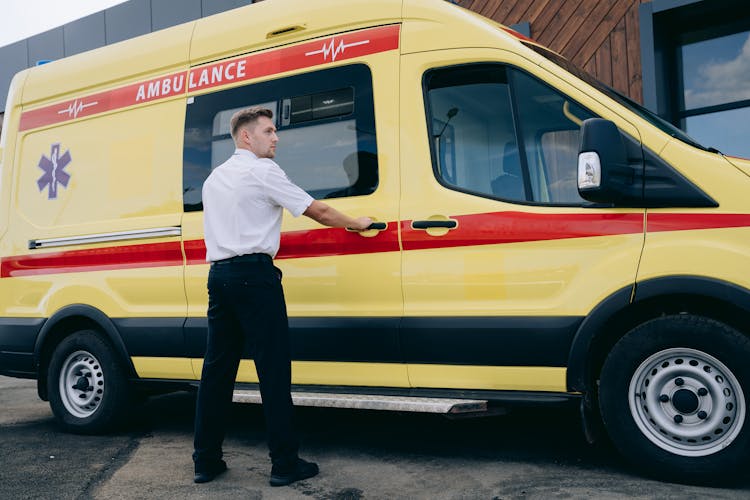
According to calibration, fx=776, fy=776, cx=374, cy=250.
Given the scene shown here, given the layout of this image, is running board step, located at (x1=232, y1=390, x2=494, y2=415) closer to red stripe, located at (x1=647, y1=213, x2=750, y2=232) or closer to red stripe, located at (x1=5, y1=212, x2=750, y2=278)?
red stripe, located at (x1=5, y1=212, x2=750, y2=278)

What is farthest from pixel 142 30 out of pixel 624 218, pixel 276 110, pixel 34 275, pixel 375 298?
pixel 624 218

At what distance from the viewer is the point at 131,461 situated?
4426 mm

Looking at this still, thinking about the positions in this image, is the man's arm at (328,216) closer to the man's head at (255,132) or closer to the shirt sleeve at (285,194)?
the shirt sleeve at (285,194)

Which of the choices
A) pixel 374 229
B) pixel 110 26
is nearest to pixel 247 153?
pixel 374 229

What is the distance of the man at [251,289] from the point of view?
378 cm

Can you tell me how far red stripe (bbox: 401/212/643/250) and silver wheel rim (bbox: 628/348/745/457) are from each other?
614 millimetres

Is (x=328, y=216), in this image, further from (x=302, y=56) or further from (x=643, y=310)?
(x=643, y=310)

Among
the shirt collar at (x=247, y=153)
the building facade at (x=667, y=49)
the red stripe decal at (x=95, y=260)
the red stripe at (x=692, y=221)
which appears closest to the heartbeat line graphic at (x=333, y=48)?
the shirt collar at (x=247, y=153)

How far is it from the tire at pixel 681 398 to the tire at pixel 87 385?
3159mm

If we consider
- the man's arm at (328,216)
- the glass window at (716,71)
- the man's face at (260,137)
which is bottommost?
the man's arm at (328,216)

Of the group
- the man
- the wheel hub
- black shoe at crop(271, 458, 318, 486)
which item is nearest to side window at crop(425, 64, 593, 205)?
the man

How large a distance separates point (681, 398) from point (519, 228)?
3.47ft

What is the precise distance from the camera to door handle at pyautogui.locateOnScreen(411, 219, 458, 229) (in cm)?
392

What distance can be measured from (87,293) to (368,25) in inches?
102
